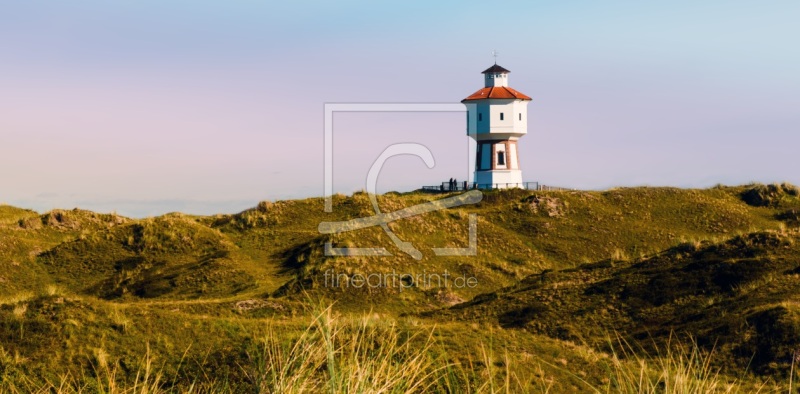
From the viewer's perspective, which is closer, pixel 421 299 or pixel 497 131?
pixel 421 299

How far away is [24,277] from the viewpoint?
40219 mm

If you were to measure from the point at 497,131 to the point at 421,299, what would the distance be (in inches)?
1751

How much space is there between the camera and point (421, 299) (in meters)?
34.4

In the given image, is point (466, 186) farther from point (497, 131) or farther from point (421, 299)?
point (421, 299)

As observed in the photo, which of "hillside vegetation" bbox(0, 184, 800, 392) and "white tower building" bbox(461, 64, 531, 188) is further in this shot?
"white tower building" bbox(461, 64, 531, 188)

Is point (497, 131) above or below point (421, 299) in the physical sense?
above

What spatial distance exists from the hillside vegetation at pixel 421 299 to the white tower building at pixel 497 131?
41.8ft

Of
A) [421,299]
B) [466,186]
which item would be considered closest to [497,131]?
[466,186]

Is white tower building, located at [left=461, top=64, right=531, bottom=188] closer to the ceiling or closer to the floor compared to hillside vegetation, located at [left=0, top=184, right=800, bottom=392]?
closer to the ceiling

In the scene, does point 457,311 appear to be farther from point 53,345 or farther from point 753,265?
point 53,345

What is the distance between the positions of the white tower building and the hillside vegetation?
12.7m

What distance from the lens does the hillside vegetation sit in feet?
48.1

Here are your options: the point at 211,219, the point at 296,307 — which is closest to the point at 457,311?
the point at 296,307

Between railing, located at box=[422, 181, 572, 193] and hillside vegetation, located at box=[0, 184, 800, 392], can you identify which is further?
railing, located at box=[422, 181, 572, 193]
